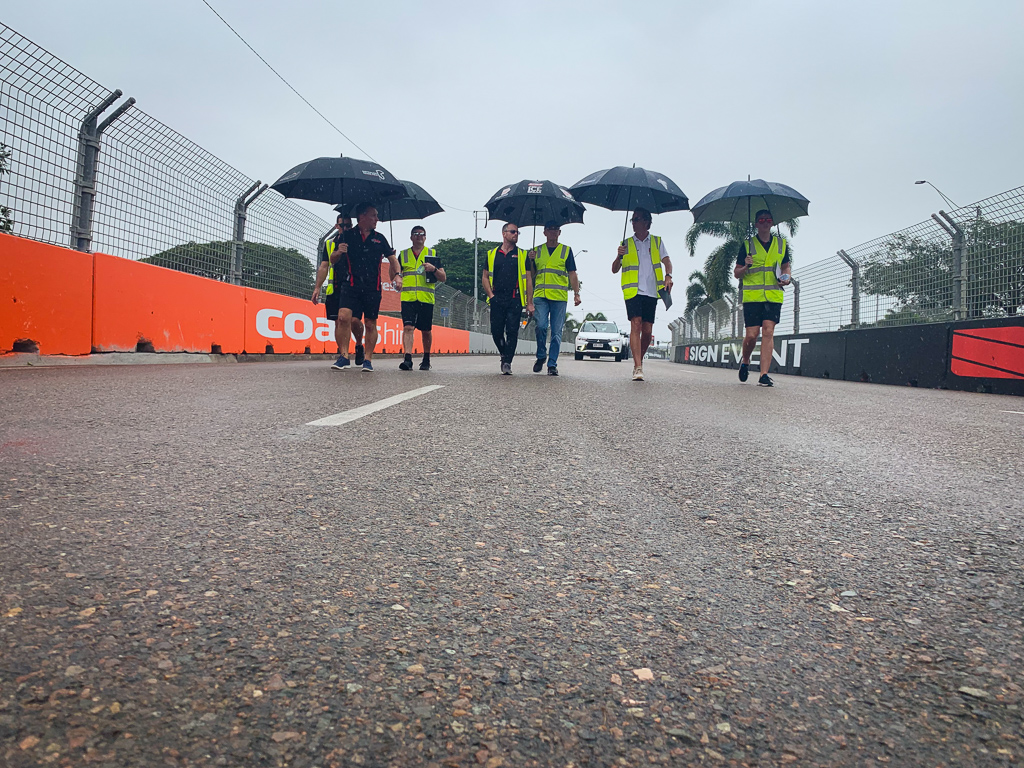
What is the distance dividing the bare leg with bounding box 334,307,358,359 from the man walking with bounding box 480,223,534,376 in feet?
5.70

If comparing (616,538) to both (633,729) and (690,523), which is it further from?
(633,729)

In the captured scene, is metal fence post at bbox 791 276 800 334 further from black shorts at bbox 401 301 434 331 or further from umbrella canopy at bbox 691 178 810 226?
black shorts at bbox 401 301 434 331

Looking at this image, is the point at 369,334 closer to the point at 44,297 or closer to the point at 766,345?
the point at 44,297

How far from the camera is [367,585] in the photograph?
5.20 ft

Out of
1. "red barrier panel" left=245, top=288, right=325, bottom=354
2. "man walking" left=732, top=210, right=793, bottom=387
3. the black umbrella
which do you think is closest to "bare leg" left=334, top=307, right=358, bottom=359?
"red barrier panel" left=245, top=288, right=325, bottom=354

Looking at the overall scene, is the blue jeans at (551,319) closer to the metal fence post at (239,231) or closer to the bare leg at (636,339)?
the bare leg at (636,339)

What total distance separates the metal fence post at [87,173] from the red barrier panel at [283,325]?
12.3ft

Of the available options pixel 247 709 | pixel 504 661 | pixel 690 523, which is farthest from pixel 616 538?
pixel 247 709

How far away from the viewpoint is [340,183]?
34.1 feet

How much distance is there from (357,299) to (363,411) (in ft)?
15.7

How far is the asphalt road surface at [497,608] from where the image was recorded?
3.44 ft

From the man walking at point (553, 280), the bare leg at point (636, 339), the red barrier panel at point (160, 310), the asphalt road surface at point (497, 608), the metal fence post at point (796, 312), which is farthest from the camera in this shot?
the metal fence post at point (796, 312)

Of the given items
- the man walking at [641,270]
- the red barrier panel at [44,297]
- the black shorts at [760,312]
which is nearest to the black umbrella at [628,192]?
the man walking at [641,270]

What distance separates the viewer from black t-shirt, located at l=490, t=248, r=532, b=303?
917 cm
